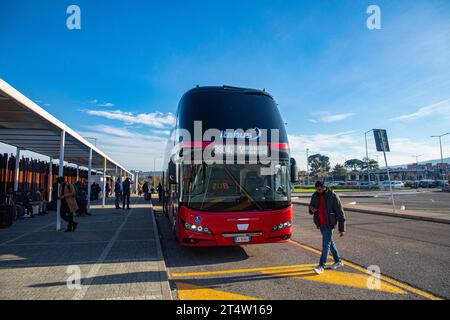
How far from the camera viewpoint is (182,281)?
486 centimetres

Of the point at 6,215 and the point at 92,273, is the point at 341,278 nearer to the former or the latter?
the point at 92,273

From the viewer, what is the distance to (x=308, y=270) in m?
5.41

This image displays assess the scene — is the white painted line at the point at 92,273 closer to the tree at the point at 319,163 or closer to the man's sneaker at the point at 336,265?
the man's sneaker at the point at 336,265

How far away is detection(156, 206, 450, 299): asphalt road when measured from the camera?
14.0ft

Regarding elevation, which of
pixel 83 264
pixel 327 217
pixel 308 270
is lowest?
pixel 308 270

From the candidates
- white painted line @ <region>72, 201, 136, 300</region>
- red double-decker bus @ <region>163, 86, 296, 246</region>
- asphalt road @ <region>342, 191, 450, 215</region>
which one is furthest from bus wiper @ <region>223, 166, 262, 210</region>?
asphalt road @ <region>342, 191, 450, 215</region>

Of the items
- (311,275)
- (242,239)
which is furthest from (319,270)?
(242,239)

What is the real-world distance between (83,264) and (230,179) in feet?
11.5

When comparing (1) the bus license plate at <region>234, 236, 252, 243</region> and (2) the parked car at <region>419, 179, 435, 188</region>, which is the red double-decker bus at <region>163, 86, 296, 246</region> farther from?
(2) the parked car at <region>419, 179, 435, 188</region>
